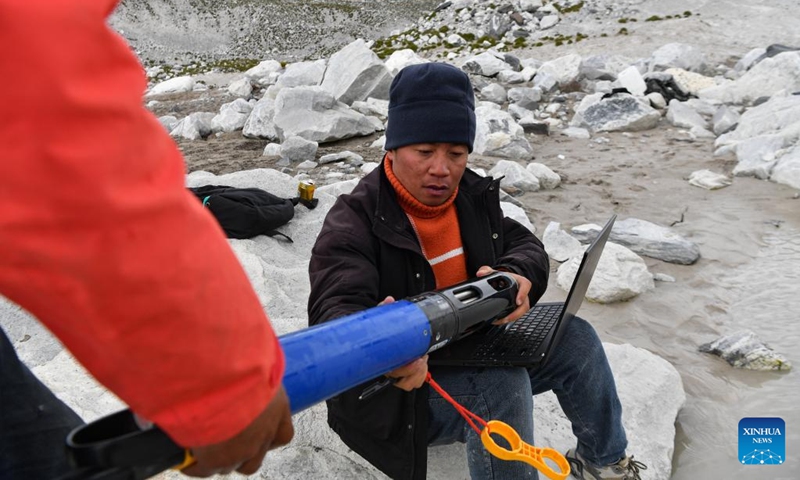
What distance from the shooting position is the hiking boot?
223 cm

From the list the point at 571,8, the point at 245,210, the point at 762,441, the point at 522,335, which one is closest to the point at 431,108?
the point at 522,335

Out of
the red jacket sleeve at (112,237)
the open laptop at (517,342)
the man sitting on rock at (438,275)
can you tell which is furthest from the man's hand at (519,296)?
the red jacket sleeve at (112,237)

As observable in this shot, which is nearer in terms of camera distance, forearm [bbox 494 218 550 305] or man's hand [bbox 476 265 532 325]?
Answer: man's hand [bbox 476 265 532 325]

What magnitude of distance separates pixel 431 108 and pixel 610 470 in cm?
159

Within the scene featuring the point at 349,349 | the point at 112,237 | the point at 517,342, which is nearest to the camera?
the point at 112,237

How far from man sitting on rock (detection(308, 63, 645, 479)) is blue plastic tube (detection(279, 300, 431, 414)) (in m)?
0.36

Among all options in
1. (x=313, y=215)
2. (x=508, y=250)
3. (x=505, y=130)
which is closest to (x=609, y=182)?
(x=505, y=130)

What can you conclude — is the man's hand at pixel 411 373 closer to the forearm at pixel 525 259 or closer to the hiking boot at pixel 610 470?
the forearm at pixel 525 259

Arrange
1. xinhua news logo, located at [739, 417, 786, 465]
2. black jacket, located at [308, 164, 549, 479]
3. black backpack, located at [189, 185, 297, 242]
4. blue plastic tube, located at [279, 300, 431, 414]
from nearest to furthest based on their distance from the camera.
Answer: blue plastic tube, located at [279, 300, 431, 414], black jacket, located at [308, 164, 549, 479], xinhua news logo, located at [739, 417, 786, 465], black backpack, located at [189, 185, 297, 242]

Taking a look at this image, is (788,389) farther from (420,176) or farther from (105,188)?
(105,188)

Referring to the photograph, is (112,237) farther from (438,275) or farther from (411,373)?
(438,275)

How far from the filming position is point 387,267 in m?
1.97

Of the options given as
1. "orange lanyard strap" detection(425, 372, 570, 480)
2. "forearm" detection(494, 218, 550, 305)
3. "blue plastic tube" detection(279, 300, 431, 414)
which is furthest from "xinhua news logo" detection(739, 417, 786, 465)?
"blue plastic tube" detection(279, 300, 431, 414)

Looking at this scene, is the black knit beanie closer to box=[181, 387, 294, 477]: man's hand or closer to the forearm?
the forearm
